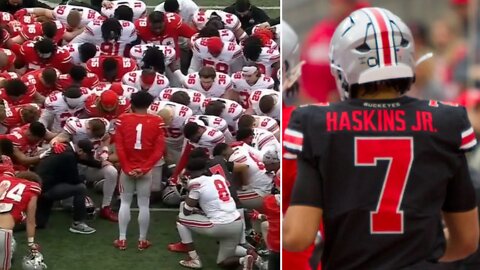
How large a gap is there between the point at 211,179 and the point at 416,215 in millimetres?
3229

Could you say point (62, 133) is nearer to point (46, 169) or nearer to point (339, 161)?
point (46, 169)

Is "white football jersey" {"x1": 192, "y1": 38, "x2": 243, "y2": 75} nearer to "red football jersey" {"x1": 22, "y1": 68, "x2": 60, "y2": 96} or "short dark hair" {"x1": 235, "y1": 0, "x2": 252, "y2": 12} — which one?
"short dark hair" {"x1": 235, "y1": 0, "x2": 252, "y2": 12}

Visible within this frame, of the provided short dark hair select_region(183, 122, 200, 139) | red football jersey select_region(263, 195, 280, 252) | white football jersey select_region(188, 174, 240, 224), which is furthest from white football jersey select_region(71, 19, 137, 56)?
red football jersey select_region(263, 195, 280, 252)

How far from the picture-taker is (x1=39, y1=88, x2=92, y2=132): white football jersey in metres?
5.89

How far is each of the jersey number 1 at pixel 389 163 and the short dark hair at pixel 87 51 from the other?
5.28 m

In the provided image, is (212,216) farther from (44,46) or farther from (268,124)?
(44,46)

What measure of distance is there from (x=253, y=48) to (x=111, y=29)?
112 centimetres

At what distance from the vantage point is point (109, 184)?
5527 millimetres

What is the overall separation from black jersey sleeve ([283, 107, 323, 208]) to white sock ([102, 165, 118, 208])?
4.03 m

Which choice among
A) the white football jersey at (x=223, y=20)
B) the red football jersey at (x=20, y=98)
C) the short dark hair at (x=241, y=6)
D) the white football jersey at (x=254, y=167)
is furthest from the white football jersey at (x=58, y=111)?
the short dark hair at (x=241, y=6)

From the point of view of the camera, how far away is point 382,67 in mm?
1591

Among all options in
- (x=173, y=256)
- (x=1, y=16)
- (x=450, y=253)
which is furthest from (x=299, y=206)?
(x=1, y=16)

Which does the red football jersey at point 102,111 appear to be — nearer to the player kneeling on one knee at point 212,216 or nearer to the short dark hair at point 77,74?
the short dark hair at point 77,74

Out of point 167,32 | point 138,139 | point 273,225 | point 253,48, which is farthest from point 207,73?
point 273,225
